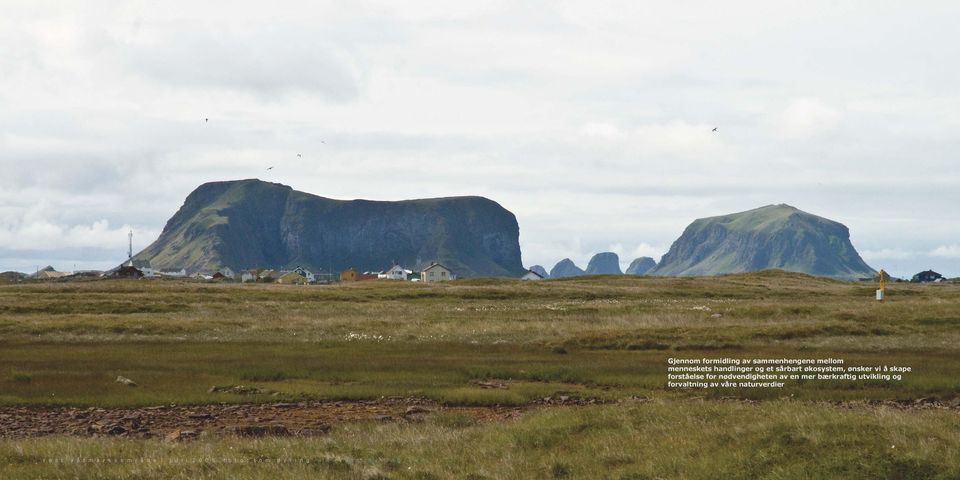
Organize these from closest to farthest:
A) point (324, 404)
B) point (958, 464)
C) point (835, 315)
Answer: point (958, 464) → point (324, 404) → point (835, 315)

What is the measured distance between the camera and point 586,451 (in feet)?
63.2

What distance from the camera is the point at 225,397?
2977 cm

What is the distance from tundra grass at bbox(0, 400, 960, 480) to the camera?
16.4 meters

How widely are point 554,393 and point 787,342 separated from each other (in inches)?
848

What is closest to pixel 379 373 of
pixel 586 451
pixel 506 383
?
pixel 506 383

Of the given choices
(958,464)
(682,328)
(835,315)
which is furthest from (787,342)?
(958,464)

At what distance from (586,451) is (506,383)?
48.8 ft

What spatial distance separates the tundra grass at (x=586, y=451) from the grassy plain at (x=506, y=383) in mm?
65

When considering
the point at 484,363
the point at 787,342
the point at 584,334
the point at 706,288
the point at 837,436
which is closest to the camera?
the point at 837,436

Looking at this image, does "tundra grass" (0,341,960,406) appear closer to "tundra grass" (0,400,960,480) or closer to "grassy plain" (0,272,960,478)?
"grassy plain" (0,272,960,478)

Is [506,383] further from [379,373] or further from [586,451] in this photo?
[586,451]

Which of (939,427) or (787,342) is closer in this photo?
(939,427)

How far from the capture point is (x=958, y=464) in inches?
608

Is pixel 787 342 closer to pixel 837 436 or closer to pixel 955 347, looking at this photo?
pixel 955 347
